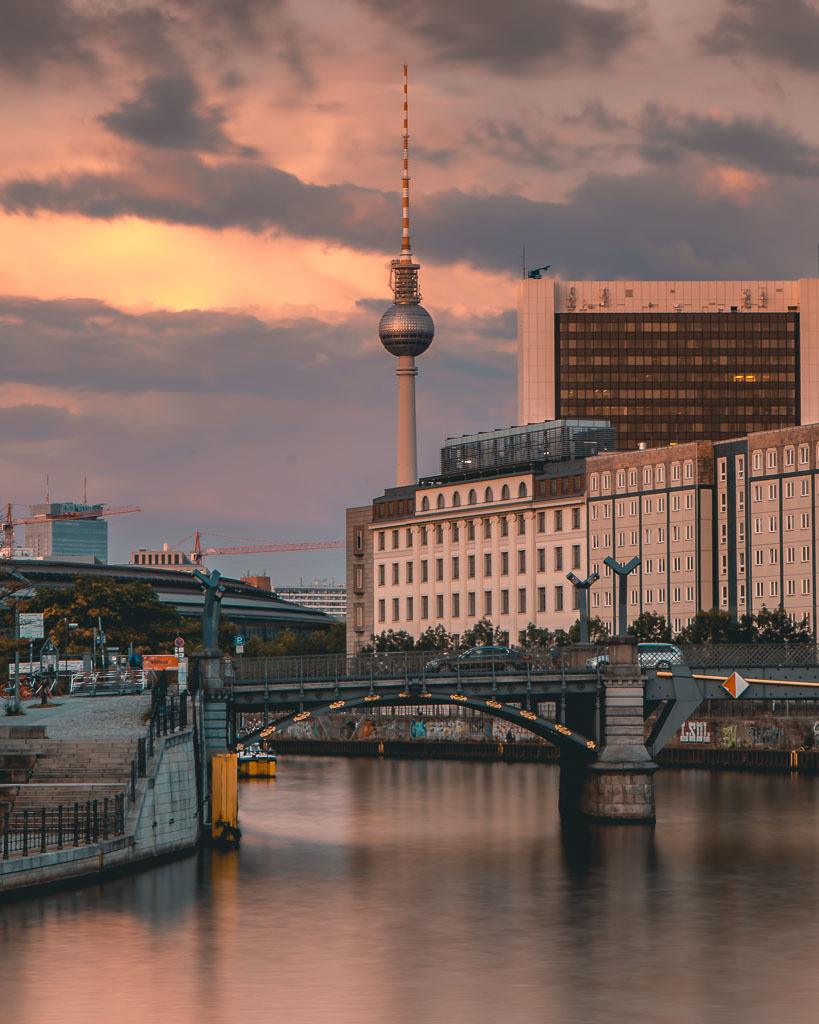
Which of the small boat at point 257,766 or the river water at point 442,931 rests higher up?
the small boat at point 257,766

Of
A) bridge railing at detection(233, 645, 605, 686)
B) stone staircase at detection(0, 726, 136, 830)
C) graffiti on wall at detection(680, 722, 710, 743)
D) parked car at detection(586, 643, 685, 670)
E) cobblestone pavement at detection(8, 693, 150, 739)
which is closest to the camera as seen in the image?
stone staircase at detection(0, 726, 136, 830)

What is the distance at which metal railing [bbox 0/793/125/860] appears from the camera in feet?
260

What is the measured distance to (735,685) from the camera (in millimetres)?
118000

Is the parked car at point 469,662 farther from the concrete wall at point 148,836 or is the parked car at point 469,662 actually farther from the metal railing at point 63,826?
the metal railing at point 63,826

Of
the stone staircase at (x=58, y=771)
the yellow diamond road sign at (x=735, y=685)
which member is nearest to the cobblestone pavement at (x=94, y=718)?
the stone staircase at (x=58, y=771)

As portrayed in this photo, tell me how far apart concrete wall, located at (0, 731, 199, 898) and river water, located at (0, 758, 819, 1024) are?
1.03 metres

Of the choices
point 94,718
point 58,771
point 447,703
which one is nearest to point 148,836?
point 58,771

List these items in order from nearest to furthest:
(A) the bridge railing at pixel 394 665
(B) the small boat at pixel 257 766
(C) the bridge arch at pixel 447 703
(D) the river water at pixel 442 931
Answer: (D) the river water at pixel 442 931, (C) the bridge arch at pixel 447 703, (A) the bridge railing at pixel 394 665, (B) the small boat at pixel 257 766

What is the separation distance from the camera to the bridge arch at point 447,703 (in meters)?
108

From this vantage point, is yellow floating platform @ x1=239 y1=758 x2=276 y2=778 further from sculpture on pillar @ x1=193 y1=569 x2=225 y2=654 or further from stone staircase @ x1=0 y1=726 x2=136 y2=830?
stone staircase @ x1=0 y1=726 x2=136 y2=830

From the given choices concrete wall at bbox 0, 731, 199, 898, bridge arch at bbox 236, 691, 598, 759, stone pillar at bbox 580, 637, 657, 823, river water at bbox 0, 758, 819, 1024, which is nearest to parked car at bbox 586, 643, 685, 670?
stone pillar at bbox 580, 637, 657, 823

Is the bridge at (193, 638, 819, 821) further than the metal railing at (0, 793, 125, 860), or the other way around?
the bridge at (193, 638, 819, 821)

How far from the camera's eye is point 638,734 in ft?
379

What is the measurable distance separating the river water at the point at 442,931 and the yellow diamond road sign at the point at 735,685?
7.85 m
